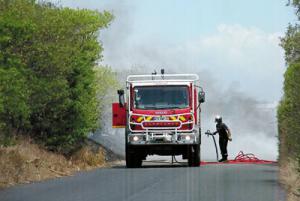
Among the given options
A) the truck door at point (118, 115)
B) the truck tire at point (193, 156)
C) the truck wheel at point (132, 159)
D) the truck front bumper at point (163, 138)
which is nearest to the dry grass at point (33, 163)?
the truck wheel at point (132, 159)

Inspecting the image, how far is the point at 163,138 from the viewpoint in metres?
30.9

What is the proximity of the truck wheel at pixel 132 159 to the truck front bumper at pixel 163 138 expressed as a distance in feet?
2.21

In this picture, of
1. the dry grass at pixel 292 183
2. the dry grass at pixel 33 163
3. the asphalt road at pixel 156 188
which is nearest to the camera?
the dry grass at pixel 292 183

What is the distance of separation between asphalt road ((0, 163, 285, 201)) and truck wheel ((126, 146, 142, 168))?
5.83 metres

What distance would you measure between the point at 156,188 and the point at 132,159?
39.6 feet

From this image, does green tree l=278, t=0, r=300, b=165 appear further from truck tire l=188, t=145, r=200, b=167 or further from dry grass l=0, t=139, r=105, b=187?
dry grass l=0, t=139, r=105, b=187

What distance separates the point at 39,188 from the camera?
20094 millimetres

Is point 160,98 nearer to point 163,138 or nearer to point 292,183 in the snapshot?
point 163,138

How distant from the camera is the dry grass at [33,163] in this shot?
2245 cm

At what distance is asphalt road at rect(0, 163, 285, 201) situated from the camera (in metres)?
17.1

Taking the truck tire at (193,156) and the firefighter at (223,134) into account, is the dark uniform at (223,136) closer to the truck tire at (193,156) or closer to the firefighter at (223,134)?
the firefighter at (223,134)

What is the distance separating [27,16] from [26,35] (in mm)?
3468

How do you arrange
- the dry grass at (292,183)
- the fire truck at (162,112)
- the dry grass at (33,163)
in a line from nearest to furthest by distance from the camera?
the dry grass at (292,183), the dry grass at (33,163), the fire truck at (162,112)

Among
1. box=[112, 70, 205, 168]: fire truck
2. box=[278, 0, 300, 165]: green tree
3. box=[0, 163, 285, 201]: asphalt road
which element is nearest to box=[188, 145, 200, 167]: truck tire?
box=[112, 70, 205, 168]: fire truck
